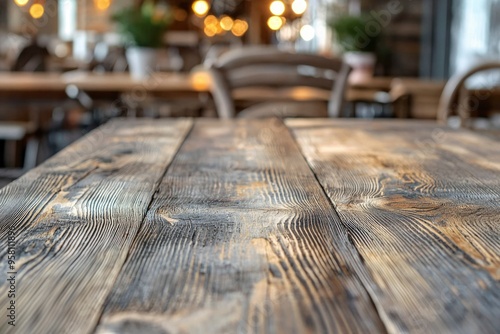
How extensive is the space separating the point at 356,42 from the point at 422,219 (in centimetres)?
334

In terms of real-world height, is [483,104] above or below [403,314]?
below

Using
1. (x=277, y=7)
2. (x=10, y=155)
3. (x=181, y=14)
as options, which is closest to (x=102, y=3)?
(x=181, y=14)

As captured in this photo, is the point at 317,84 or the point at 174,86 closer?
the point at 317,84

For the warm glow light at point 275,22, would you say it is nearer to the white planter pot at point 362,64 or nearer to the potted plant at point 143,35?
the white planter pot at point 362,64

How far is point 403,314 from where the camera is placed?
47 cm

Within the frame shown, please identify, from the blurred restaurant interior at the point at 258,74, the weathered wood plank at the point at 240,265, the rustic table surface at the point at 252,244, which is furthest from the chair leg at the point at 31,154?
the weathered wood plank at the point at 240,265

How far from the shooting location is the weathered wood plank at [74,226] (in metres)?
0.48

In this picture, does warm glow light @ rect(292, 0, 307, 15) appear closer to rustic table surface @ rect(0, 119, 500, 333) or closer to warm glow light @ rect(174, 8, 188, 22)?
rustic table surface @ rect(0, 119, 500, 333)

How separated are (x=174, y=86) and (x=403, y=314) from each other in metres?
2.58

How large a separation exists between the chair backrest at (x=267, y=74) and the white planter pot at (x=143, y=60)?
1243mm

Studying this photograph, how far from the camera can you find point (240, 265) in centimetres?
57

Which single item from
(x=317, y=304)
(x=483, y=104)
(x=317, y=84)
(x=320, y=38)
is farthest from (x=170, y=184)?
(x=320, y=38)

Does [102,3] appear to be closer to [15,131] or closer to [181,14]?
[181,14]

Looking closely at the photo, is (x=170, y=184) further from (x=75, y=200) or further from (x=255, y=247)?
(x=255, y=247)
